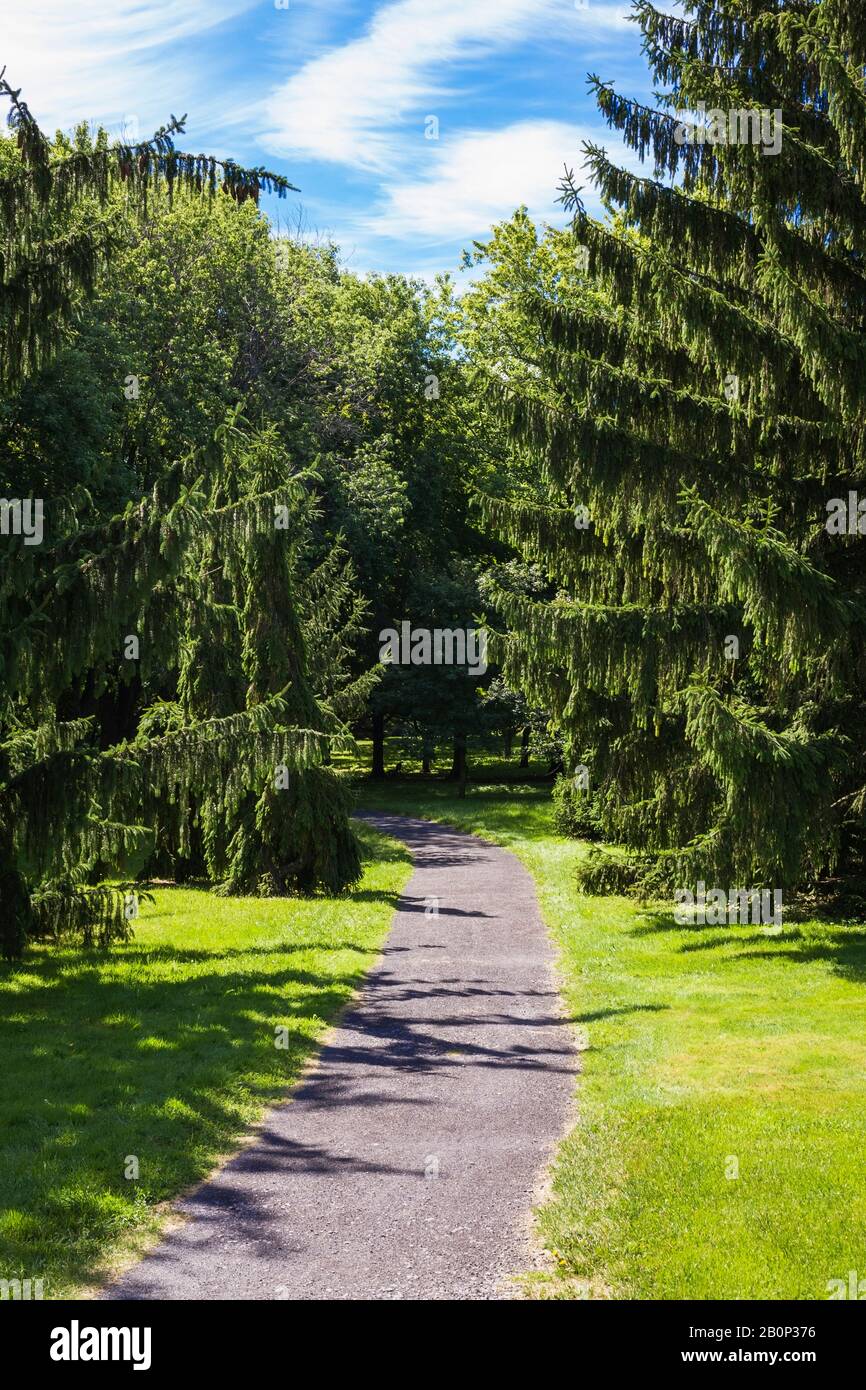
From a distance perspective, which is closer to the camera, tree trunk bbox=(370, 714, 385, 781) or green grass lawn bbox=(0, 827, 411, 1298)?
green grass lawn bbox=(0, 827, 411, 1298)

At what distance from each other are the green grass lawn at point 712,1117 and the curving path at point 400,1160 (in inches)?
13.7

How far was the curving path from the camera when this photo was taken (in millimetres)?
5730

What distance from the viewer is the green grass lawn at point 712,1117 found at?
5828mm

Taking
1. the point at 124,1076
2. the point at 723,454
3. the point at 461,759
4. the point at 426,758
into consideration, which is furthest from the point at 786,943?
the point at 426,758

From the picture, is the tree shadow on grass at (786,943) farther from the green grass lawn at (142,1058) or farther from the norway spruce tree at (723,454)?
the green grass lawn at (142,1058)

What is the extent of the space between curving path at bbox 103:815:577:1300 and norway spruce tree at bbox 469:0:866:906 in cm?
368

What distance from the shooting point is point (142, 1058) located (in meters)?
9.66

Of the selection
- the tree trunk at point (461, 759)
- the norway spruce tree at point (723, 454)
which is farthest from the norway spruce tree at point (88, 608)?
the tree trunk at point (461, 759)

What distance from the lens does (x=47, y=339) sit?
38.8ft

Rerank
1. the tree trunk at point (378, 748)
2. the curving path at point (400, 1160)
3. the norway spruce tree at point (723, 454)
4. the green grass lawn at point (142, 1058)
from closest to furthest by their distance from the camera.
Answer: the curving path at point (400, 1160) → the green grass lawn at point (142, 1058) → the norway spruce tree at point (723, 454) → the tree trunk at point (378, 748)

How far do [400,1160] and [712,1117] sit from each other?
2.31 meters

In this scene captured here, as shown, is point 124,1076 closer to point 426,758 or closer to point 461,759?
point 461,759

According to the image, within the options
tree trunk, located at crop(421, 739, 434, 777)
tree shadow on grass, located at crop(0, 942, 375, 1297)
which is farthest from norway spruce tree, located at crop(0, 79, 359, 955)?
tree trunk, located at crop(421, 739, 434, 777)

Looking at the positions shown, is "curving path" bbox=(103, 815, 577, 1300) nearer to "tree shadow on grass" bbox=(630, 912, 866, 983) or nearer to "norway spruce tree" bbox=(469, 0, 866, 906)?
"tree shadow on grass" bbox=(630, 912, 866, 983)
